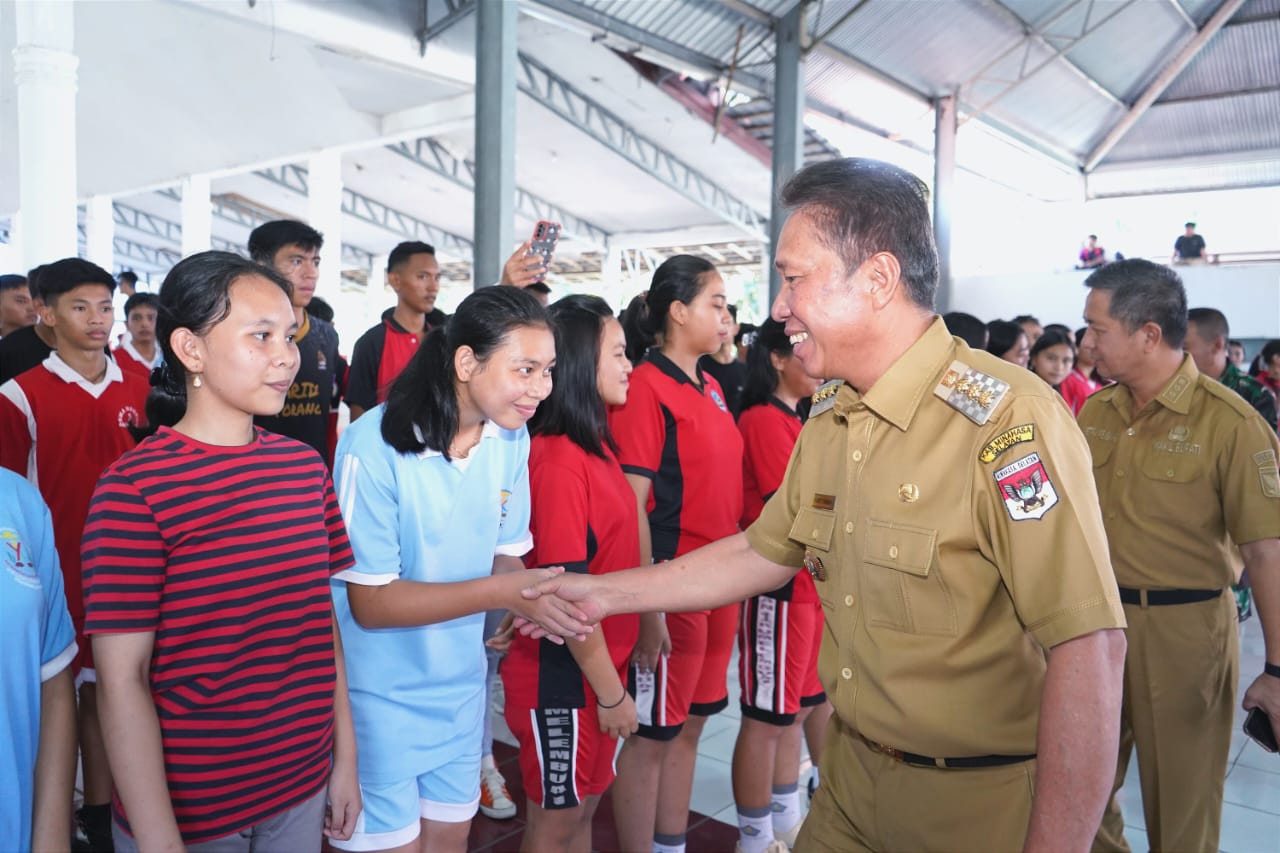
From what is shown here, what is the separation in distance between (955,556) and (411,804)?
1118 mm

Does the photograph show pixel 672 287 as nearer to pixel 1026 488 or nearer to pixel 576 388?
pixel 576 388

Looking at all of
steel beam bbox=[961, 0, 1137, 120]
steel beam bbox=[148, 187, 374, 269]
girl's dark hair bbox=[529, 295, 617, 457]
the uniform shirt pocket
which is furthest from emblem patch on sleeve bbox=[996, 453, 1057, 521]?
steel beam bbox=[148, 187, 374, 269]

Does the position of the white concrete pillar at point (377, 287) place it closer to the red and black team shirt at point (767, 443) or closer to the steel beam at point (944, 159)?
the steel beam at point (944, 159)

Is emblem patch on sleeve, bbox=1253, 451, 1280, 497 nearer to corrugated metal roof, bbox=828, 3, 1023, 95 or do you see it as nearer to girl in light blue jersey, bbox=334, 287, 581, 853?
girl in light blue jersey, bbox=334, 287, 581, 853

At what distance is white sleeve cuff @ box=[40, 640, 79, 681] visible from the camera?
4.37 ft

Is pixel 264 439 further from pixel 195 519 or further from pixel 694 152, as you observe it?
pixel 694 152

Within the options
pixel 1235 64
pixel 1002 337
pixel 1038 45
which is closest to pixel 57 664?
pixel 1002 337

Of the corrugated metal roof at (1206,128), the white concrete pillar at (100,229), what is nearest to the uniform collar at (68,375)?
the white concrete pillar at (100,229)

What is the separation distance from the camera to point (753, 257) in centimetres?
2025

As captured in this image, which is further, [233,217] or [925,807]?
[233,217]

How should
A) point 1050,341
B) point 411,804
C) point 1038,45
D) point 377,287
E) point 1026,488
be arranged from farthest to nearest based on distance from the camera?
point 377,287, point 1038,45, point 1050,341, point 411,804, point 1026,488

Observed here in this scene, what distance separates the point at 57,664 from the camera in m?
1.35

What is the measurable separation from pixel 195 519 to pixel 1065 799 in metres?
1.26

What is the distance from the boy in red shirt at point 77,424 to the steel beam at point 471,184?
8.80m
